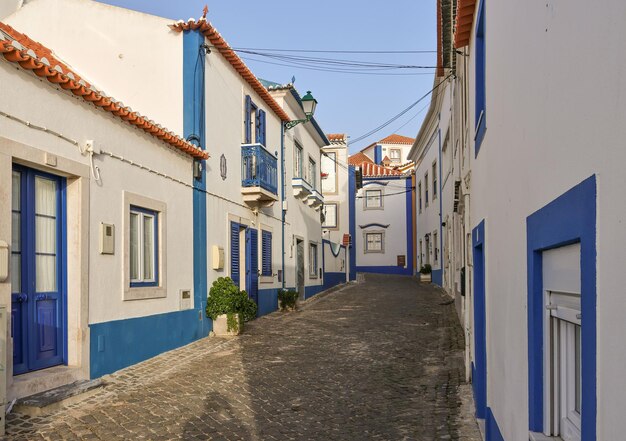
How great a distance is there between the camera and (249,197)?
14922 mm

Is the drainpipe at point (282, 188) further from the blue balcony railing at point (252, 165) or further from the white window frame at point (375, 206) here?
the white window frame at point (375, 206)

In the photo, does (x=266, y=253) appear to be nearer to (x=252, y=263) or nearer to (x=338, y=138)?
(x=252, y=263)

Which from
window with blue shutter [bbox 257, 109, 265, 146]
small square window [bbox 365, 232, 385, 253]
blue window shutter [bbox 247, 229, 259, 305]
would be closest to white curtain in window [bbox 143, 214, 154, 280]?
blue window shutter [bbox 247, 229, 259, 305]

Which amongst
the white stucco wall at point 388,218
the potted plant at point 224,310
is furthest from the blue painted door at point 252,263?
the white stucco wall at point 388,218

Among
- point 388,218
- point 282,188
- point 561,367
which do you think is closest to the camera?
point 561,367

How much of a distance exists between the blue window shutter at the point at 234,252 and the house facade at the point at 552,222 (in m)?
8.98

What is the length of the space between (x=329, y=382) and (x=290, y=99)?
1203cm

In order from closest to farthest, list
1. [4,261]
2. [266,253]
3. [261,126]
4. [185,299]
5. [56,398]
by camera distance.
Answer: [4,261], [56,398], [185,299], [261,126], [266,253]

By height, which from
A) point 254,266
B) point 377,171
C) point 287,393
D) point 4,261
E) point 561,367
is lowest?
point 287,393

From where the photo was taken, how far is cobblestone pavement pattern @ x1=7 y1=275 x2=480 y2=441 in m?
6.17

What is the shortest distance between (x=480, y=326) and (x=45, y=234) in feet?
16.8

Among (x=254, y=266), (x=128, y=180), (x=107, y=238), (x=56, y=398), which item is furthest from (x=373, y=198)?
(x=56, y=398)

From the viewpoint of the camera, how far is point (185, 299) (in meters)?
11.2

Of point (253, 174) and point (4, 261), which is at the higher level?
point (253, 174)
